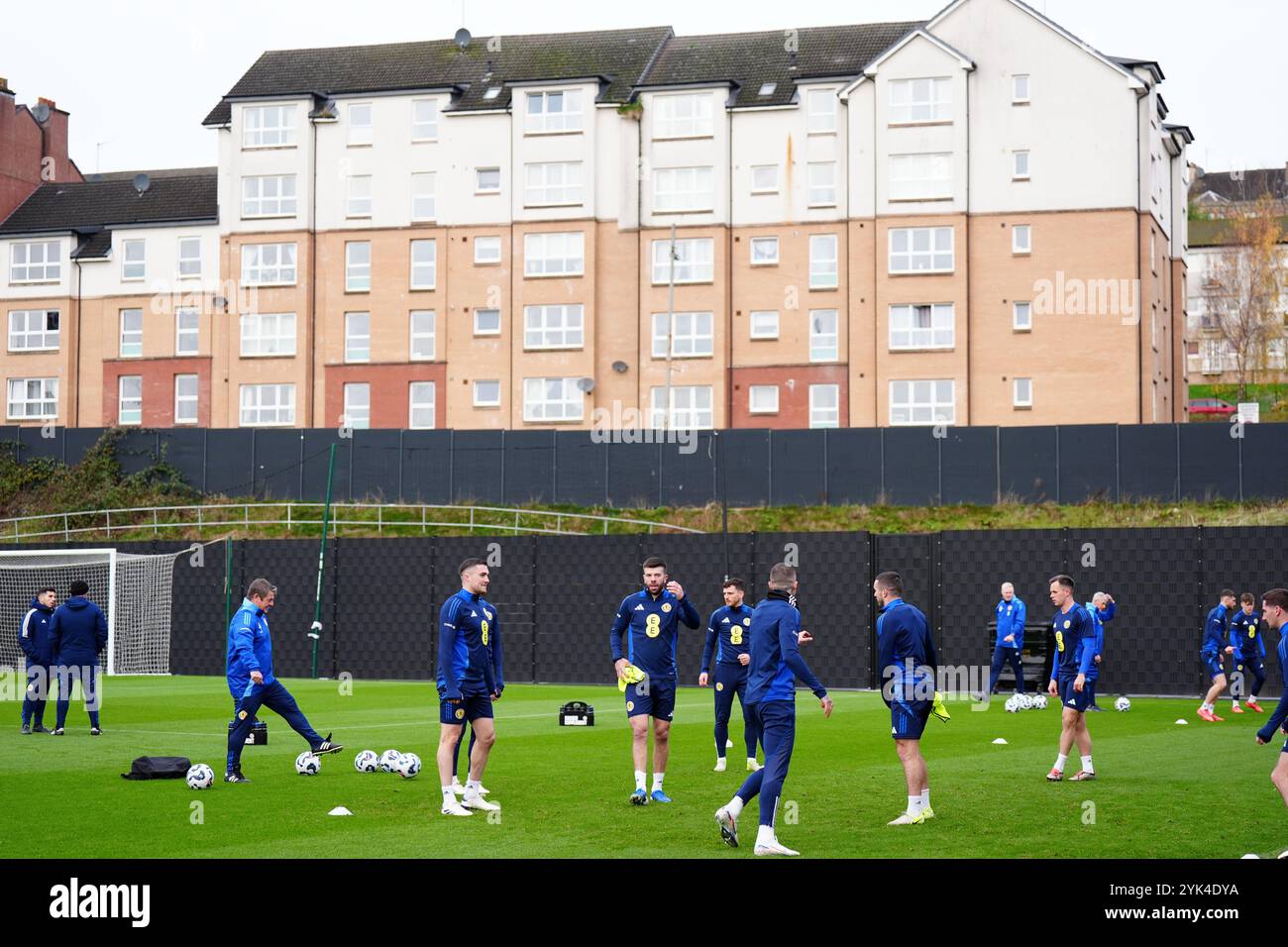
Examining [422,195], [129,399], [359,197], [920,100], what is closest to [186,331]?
[129,399]

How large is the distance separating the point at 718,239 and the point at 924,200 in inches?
335

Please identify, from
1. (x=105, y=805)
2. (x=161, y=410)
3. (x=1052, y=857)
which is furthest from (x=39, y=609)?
(x=161, y=410)

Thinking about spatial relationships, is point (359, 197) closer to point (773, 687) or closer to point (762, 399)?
point (762, 399)

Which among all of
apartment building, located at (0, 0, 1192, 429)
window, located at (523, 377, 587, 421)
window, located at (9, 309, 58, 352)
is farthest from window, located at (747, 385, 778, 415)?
window, located at (9, 309, 58, 352)

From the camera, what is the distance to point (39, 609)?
2289 centimetres

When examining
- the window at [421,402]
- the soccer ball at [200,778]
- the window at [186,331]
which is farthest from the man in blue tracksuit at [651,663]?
the window at [186,331]

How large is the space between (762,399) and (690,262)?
6501 millimetres

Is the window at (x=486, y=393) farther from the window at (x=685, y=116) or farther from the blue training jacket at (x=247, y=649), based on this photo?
the blue training jacket at (x=247, y=649)

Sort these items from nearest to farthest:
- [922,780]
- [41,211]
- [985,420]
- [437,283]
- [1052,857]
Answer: [1052,857] → [922,780] → [985,420] → [437,283] → [41,211]

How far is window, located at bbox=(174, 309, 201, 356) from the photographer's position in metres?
71.0

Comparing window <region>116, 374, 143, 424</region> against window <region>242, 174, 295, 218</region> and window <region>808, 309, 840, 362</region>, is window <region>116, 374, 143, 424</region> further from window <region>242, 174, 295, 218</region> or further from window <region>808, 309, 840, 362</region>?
window <region>808, 309, 840, 362</region>

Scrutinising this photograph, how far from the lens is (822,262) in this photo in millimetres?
63688

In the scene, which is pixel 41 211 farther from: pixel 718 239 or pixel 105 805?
pixel 105 805

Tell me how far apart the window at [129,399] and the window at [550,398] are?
1886cm
